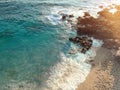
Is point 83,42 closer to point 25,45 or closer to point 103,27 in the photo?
point 103,27

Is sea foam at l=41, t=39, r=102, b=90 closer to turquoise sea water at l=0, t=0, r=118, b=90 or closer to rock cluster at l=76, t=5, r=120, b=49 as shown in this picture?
turquoise sea water at l=0, t=0, r=118, b=90

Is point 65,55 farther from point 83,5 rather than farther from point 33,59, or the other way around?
point 83,5

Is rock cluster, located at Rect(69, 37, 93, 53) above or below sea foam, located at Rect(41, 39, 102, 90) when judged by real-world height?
above

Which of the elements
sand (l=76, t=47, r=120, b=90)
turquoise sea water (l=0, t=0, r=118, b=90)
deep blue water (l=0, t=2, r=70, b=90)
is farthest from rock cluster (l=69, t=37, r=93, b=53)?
deep blue water (l=0, t=2, r=70, b=90)

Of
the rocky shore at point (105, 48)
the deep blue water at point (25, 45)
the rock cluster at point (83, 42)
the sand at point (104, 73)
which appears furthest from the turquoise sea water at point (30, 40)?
the sand at point (104, 73)

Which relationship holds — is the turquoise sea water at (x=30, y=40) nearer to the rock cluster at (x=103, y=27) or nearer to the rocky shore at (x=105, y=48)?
the rock cluster at (x=103, y=27)
